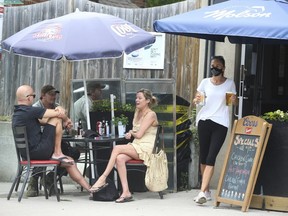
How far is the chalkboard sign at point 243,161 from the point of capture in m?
8.61

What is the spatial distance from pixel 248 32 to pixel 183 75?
3.09m

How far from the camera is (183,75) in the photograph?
440 inches

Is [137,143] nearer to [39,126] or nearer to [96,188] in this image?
[96,188]

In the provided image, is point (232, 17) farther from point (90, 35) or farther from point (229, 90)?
point (90, 35)

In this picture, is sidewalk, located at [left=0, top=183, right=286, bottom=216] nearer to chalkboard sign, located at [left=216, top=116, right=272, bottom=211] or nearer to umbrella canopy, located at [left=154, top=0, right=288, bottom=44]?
chalkboard sign, located at [left=216, top=116, right=272, bottom=211]

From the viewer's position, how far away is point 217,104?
920cm

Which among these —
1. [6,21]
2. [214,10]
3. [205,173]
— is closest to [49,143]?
[205,173]

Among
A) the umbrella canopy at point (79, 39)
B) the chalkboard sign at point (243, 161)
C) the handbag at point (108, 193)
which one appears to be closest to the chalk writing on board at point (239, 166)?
the chalkboard sign at point (243, 161)

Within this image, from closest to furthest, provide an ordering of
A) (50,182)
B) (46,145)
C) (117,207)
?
(117,207) → (46,145) → (50,182)

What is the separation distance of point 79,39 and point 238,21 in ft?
6.71

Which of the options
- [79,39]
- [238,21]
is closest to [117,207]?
[79,39]

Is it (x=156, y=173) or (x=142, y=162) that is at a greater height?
(x=142, y=162)

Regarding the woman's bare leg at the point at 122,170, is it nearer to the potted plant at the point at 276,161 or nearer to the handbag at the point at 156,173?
the handbag at the point at 156,173

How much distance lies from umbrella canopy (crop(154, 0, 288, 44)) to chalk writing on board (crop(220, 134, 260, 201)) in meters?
1.22
